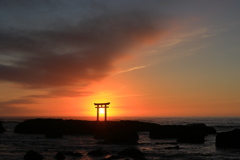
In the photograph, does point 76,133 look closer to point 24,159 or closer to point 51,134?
point 51,134

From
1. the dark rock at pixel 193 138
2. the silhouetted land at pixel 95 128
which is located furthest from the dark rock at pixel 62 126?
the dark rock at pixel 193 138

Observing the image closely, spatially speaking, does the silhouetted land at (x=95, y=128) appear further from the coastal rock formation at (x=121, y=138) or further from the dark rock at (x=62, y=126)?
the coastal rock formation at (x=121, y=138)

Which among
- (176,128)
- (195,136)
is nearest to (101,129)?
(176,128)

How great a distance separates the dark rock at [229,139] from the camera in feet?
139

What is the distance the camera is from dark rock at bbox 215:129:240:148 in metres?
42.4

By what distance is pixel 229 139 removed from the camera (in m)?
43.4

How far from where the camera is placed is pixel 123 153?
111 ft

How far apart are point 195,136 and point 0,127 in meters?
64.7

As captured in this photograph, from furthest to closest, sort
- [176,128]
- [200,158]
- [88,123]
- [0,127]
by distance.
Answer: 1. [88,123]
2. [0,127]
3. [176,128]
4. [200,158]

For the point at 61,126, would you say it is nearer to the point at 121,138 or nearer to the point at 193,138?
the point at 121,138

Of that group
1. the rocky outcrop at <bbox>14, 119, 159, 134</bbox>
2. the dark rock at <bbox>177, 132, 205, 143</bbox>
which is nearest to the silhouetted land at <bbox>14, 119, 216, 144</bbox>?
the rocky outcrop at <bbox>14, 119, 159, 134</bbox>

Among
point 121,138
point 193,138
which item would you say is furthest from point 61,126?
point 193,138

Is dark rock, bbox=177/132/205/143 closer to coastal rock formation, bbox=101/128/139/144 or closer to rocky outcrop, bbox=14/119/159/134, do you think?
coastal rock formation, bbox=101/128/139/144

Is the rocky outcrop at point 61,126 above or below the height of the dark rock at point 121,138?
above
